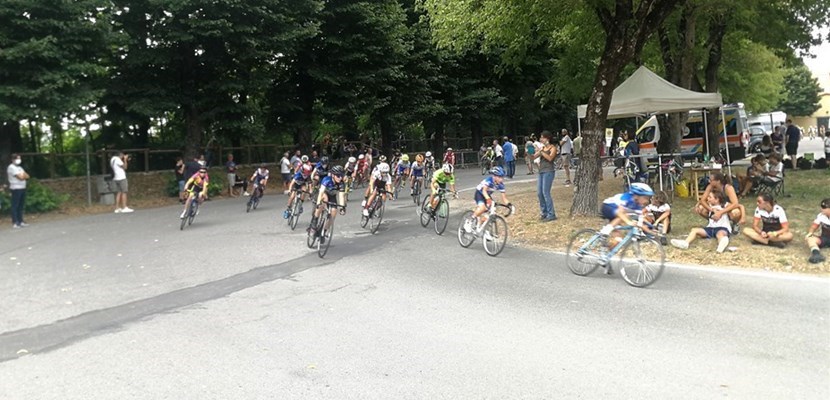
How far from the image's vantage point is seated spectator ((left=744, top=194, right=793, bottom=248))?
9727 millimetres

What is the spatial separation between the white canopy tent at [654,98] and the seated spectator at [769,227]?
5.10 m

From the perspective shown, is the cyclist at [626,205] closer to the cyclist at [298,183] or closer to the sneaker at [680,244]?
the sneaker at [680,244]

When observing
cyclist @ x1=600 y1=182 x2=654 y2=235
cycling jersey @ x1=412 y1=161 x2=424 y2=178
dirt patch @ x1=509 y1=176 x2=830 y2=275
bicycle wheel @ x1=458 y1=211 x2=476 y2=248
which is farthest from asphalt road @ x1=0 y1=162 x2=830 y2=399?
cycling jersey @ x1=412 y1=161 x2=424 y2=178

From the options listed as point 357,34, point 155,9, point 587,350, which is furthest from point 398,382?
point 357,34

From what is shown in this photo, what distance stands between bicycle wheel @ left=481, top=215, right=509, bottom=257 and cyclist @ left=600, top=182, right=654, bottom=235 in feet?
7.60

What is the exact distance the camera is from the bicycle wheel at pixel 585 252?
8.71 m

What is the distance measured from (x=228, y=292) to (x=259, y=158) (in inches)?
886

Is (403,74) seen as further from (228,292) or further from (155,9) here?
(228,292)

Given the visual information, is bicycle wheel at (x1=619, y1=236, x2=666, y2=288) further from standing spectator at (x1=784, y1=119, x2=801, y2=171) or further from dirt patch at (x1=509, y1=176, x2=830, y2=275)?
standing spectator at (x1=784, y1=119, x2=801, y2=171)

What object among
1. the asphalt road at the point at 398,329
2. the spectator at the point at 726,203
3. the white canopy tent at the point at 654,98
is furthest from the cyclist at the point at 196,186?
the spectator at the point at 726,203

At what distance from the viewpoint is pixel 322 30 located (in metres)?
27.5

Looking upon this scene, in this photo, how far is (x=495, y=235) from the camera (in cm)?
1052

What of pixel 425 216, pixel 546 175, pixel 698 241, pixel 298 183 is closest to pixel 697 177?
pixel 546 175

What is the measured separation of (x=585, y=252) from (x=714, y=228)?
9.24 feet
